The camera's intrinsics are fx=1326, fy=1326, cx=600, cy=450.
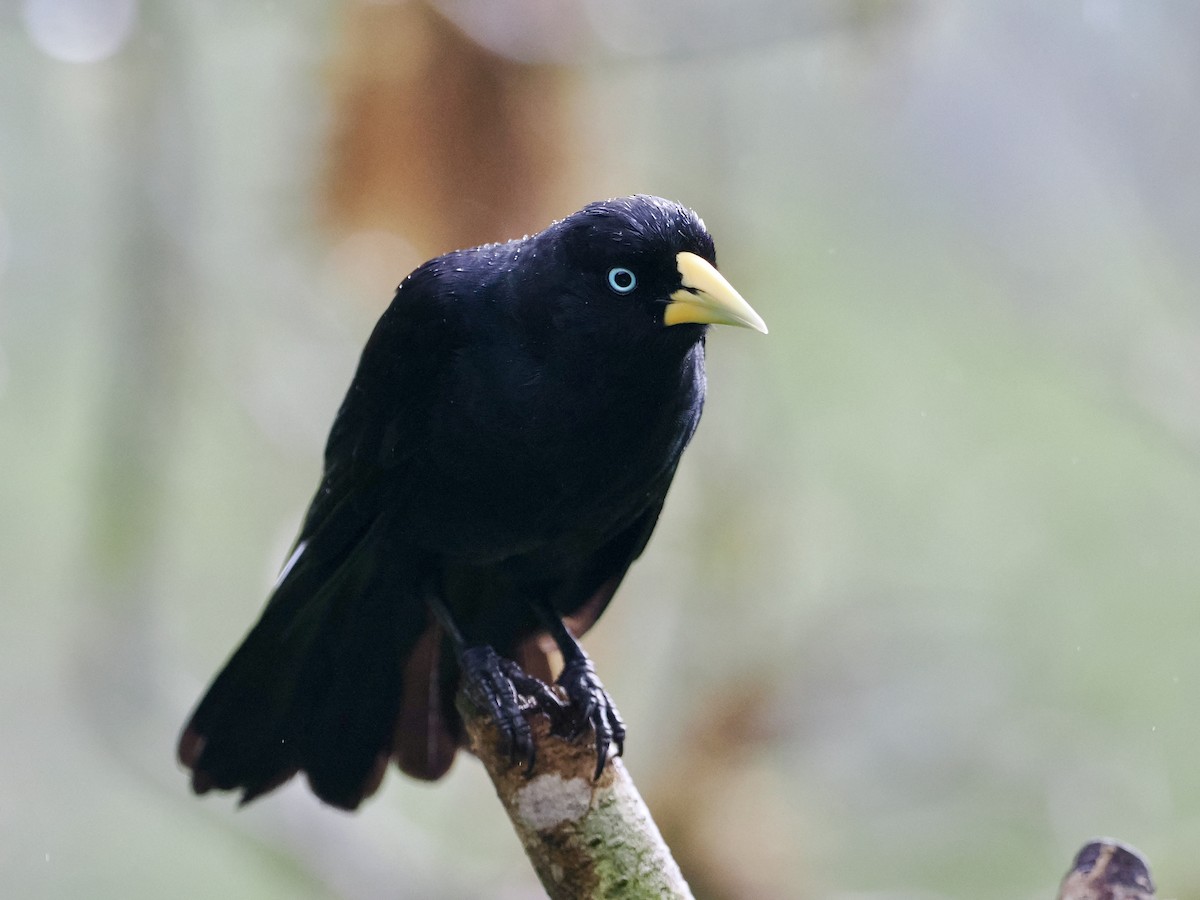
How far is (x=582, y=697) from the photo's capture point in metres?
3.40

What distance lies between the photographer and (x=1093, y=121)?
6.64 metres

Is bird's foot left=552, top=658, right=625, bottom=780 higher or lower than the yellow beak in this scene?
lower

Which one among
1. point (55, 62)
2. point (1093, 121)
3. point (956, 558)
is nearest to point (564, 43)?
point (1093, 121)

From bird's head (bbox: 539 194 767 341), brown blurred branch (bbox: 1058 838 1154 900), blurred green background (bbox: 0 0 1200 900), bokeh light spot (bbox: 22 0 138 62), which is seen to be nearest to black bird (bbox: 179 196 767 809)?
bird's head (bbox: 539 194 767 341)

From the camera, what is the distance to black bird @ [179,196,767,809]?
3.04 meters

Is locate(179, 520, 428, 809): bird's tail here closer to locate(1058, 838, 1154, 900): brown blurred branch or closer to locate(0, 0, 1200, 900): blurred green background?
locate(1058, 838, 1154, 900): brown blurred branch

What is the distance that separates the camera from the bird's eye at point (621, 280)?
3.01 metres

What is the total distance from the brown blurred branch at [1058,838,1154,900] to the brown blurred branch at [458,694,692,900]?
785 mm

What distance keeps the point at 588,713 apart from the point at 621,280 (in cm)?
106

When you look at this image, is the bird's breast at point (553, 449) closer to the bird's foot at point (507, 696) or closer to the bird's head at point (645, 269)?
the bird's head at point (645, 269)

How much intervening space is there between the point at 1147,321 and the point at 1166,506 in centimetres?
279

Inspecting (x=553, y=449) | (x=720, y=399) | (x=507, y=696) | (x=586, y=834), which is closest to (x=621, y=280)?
(x=553, y=449)

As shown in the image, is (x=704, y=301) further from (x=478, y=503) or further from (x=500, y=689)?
(x=500, y=689)

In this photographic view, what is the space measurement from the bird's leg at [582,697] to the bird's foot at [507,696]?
0.23 ft
